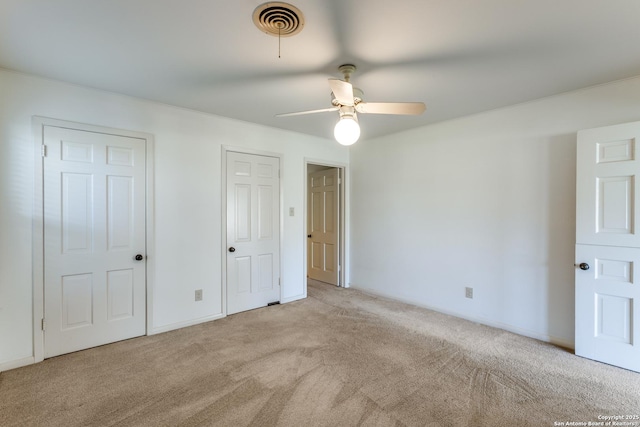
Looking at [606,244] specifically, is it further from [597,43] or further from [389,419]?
[389,419]

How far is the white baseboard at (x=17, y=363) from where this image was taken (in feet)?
7.86

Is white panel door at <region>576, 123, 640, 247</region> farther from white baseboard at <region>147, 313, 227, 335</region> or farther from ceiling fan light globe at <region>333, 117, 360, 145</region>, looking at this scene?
white baseboard at <region>147, 313, 227, 335</region>

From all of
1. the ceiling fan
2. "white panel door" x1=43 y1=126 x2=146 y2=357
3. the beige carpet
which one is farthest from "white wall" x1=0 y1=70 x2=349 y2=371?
the ceiling fan

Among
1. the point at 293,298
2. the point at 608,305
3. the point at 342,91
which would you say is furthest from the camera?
the point at 293,298

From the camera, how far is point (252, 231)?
12.9 ft

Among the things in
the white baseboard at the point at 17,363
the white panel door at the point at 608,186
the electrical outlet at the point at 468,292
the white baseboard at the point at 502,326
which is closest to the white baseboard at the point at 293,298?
the white baseboard at the point at 502,326

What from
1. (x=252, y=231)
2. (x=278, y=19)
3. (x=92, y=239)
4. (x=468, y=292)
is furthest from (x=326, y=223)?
(x=278, y=19)

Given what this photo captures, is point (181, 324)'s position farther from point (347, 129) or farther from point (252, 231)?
point (347, 129)

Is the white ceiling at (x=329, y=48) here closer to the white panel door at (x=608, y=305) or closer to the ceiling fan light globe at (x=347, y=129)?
the ceiling fan light globe at (x=347, y=129)

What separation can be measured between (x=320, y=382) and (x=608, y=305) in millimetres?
2595

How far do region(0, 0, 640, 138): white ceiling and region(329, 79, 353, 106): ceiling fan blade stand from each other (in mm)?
334

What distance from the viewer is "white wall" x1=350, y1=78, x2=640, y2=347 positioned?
113 inches

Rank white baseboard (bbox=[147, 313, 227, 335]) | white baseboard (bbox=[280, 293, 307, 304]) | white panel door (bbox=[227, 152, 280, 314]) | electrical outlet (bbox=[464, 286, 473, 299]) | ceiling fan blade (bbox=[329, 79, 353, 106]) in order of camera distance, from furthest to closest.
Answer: white baseboard (bbox=[280, 293, 307, 304])
white panel door (bbox=[227, 152, 280, 314])
electrical outlet (bbox=[464, 286, 473, 299])
white baseboard (bbox=[147, 313, 227, 335])
ceiling fan blade (bbox=[329, 79, 353, 106])

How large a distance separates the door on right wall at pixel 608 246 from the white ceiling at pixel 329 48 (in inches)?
25.4
